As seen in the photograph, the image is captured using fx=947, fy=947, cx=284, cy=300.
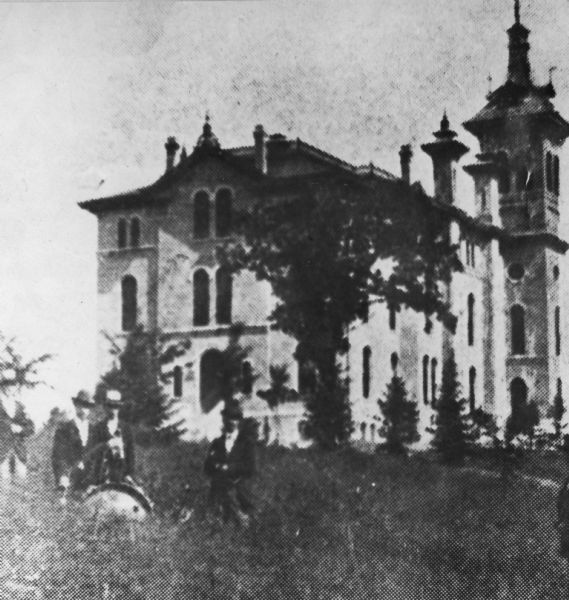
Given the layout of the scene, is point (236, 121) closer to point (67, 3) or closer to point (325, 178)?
point (325, 178)

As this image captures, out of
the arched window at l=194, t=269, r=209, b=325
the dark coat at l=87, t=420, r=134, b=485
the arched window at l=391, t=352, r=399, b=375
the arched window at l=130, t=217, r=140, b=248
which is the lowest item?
the dark coat at l=87, t=420, r=134, b=485

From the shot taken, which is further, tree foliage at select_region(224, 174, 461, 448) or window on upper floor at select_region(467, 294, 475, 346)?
window on upper floor at select_region(467, 294, 475, 346)

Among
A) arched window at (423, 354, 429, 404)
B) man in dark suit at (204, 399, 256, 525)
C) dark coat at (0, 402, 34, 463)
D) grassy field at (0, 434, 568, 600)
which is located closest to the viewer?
grassy field at (0, 434, 568, 600)

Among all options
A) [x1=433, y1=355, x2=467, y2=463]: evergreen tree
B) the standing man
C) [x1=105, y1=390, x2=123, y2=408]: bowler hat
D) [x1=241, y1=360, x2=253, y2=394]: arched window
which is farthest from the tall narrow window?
the standing man

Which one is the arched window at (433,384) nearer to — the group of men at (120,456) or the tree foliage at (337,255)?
the tree foliage at (337,255)

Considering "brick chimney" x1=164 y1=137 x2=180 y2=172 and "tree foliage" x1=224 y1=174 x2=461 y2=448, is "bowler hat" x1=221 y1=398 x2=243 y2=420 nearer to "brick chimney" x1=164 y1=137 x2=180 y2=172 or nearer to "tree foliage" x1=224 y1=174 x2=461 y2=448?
"tree foliage" x1=224 y1=174 x2=461 y2=448

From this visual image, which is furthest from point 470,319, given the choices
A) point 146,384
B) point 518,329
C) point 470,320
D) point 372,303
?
point 146,384

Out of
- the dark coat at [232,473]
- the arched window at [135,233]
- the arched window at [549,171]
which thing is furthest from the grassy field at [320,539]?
the arched window at [549,171]

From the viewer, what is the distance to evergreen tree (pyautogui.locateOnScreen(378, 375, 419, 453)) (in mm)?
4531

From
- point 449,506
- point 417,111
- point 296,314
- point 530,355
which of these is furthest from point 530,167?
point 449,506

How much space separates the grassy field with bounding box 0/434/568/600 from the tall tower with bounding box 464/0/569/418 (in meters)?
0.48

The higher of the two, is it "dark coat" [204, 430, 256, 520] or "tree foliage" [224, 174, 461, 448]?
"tree foliage" [224, 174, 461, 448]

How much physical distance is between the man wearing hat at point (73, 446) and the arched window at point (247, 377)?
0.75 m

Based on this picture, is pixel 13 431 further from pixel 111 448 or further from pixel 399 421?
pixel 399 421
